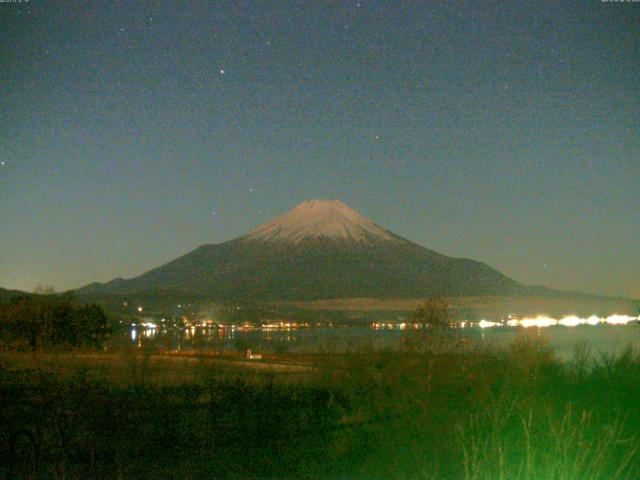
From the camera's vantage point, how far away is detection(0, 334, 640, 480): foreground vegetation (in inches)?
344

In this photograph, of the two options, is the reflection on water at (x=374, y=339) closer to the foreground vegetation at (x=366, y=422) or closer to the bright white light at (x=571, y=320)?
the bright white light at (x=571, y=320)

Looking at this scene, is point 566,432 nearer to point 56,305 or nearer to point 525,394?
point 525,394

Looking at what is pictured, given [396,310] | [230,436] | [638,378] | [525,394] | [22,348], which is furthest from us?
[396,310]

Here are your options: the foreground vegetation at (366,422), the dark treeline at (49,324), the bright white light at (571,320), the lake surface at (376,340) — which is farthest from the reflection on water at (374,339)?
the dark treeline at (49,324)

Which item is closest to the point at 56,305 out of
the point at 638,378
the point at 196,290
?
the point at 638,378

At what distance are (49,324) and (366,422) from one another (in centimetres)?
3412

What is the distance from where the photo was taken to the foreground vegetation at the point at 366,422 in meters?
8.75

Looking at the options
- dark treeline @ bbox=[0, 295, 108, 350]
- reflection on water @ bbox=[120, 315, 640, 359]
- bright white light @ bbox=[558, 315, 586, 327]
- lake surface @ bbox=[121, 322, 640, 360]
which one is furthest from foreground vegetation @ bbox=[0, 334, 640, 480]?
bright white light @ bbox=[558, 315, 586, 327]

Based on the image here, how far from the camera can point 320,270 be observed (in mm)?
136875

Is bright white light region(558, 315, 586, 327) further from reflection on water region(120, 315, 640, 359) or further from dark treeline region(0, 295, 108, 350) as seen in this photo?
dark treeline region(0, 295, 108, 350)

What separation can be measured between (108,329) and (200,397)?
36.0m

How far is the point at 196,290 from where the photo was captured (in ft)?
445

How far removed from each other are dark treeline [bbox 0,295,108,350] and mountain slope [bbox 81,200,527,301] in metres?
60.4

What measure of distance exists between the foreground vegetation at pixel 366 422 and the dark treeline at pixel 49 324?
2451 cm
